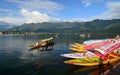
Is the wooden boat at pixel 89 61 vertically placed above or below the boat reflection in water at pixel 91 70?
above

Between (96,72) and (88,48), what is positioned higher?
(88,48)

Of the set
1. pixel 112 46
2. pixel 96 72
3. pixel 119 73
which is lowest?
pixel 96 72

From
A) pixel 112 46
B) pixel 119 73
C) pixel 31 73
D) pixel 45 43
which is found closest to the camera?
pixel 119 73

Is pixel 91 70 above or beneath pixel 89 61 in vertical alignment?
beneath

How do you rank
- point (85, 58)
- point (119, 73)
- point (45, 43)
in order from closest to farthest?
point (119, 73), point (85, 58), point (45, 43)

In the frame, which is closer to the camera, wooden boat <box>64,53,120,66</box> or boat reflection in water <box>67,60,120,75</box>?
boat reflection in water <box>67,60,120,75</box>

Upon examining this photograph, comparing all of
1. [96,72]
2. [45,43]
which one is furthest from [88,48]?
[45,43]

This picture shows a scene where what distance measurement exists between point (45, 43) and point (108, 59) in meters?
55.2

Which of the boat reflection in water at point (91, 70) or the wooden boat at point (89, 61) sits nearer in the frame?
the boat reflection in water at point (91, 70)

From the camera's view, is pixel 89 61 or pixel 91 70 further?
pixel 89 61

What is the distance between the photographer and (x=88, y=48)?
5575cm

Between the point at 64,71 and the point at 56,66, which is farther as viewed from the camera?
the point at 56,66

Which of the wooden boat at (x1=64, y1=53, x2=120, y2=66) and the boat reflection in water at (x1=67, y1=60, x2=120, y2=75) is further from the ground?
the wooden boat at (x1=64, y1=53, x2=120, y2=66)

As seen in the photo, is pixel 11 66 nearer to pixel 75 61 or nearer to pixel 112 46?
pixel 75 61
